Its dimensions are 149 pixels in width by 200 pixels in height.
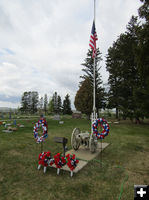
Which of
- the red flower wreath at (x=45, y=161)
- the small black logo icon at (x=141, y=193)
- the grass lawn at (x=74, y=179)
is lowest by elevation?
the grass lawn at (x=74, y=179)

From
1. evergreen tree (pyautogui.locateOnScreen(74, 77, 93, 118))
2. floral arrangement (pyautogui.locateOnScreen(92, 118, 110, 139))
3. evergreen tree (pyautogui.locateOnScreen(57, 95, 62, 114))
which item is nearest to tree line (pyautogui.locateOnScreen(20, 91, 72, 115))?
evergreen tree (pyautogui.locateOnScreen(57, 95, 62, 114))

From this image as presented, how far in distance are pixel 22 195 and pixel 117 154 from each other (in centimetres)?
569

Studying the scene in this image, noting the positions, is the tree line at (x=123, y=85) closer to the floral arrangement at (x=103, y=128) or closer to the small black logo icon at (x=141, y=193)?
the floral arrangement at (x=103, y=128)

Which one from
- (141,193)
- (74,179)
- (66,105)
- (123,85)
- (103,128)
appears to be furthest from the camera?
(66,105)

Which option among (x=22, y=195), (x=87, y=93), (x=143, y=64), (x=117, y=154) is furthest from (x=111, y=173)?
(x=87, y=93)

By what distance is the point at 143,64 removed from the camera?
42.5 ft

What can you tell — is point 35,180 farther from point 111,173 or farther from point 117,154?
point 117,154

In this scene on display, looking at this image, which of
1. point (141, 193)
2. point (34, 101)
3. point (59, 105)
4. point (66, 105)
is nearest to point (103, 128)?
point (141, 193)

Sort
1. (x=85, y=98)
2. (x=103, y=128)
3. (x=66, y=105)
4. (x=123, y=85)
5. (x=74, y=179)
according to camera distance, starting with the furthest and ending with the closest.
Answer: (x=66, y=105) < (x=85, y=98) < (x=123, y=85) < (x=103, y=128) < (x=74, y=179)

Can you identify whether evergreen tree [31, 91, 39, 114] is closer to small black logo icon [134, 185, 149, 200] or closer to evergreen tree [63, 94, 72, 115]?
evergreen tree [63, 94, 72, 115]

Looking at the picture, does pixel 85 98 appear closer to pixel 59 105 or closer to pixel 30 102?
pixel 59 105

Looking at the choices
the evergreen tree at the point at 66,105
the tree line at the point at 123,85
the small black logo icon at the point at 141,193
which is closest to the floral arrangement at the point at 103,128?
the small black logo icon at the point at 141,193

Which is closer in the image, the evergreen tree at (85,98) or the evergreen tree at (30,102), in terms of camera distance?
the evergreen tree at (85,98)


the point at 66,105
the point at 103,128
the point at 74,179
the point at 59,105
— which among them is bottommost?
the point at 74,179
